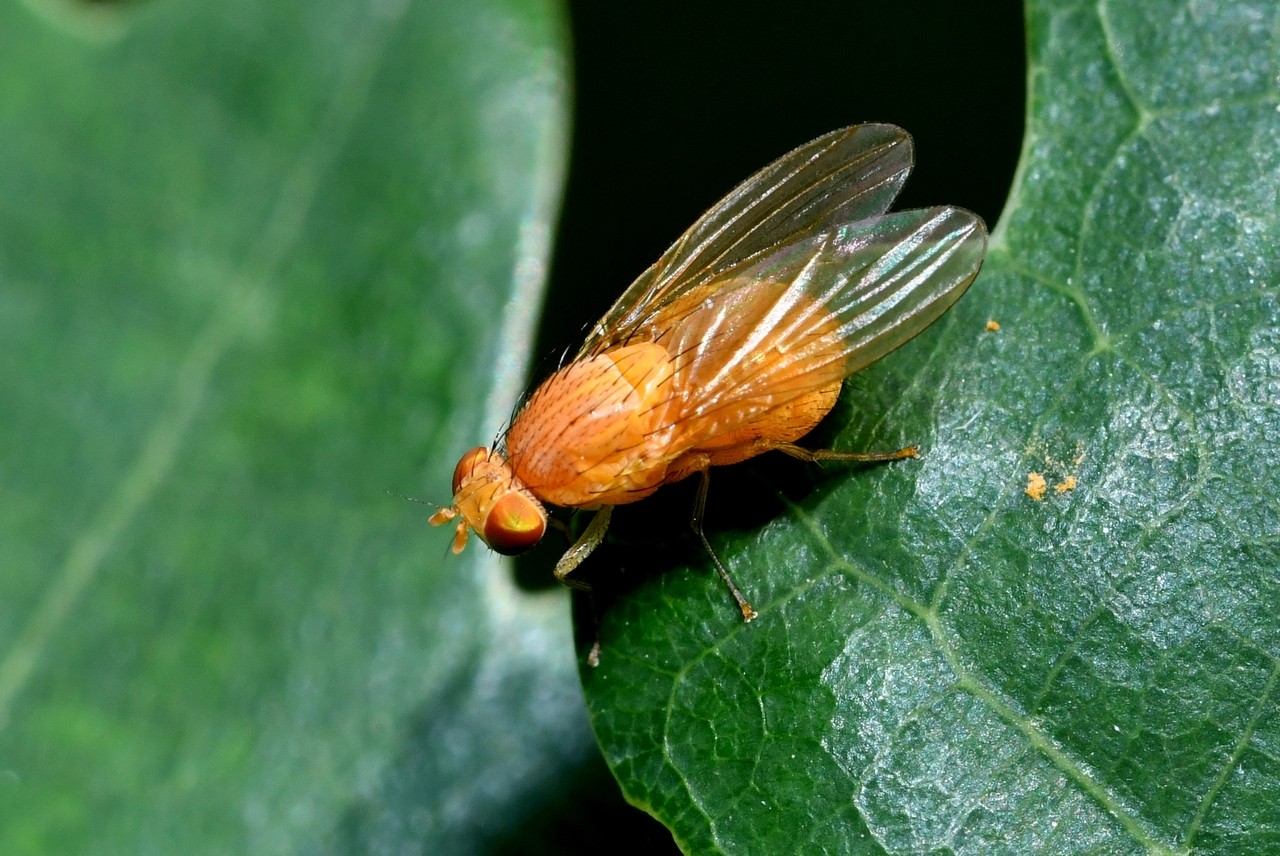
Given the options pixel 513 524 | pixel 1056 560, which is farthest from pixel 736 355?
pixel 1056 560

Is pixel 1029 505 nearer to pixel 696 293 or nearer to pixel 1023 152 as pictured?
pixel 1023 152

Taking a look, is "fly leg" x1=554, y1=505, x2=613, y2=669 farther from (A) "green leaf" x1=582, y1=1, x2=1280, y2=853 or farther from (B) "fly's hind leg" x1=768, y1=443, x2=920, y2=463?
(B) "fly's hind leg" x1=768, y1=443, x2=920, y2=463

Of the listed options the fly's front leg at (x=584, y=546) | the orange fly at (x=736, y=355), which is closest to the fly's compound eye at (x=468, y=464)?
the orange fly at (x=736, y=355)

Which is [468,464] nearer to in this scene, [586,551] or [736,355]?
[586,551]

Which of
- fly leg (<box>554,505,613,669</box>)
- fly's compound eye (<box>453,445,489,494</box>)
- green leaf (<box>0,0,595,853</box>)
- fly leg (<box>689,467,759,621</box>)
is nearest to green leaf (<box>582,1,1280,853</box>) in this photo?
fly leg (<box>689,467,759,621</box>)

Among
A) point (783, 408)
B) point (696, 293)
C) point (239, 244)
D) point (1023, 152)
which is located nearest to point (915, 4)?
point (1023, 152)

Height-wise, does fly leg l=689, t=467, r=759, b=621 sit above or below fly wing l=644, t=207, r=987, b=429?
below
